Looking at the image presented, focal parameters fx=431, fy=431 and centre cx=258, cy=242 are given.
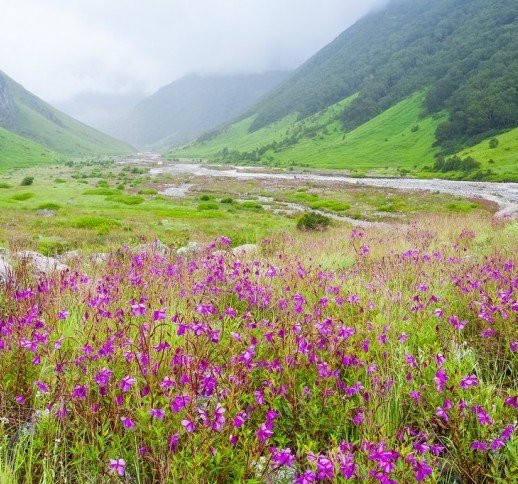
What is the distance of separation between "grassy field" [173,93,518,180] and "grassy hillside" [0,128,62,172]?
256ft

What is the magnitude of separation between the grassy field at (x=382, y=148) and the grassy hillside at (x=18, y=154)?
77974 millimetres

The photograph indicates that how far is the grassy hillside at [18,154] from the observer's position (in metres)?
155

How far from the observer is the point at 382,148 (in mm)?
132000

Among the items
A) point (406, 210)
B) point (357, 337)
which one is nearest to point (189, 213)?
point (406, 210)

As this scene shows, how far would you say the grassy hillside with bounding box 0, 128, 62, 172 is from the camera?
508ft

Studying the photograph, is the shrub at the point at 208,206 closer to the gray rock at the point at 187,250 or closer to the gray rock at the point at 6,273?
the gray rock at the point at 187,250

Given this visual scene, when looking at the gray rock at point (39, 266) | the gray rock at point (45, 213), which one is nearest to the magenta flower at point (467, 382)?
the gray rock at point (39, 266)

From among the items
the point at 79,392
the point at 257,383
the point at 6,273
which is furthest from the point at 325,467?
the point at 6,273

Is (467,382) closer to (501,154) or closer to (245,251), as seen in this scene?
(245,251)

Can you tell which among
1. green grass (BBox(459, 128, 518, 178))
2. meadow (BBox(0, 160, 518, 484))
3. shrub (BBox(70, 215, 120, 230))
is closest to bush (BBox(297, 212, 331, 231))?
shrub (BBox(70, 215, 120, 230))

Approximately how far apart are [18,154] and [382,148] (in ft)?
460

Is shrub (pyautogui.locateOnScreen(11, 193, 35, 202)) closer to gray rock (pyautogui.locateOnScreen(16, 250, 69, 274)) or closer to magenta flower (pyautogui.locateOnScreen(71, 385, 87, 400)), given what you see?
gray rock (pyautogui.locateOnScreen(16, 250, 69, 274))

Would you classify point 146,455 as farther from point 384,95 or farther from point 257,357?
point 384,95

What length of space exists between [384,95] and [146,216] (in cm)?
16930
